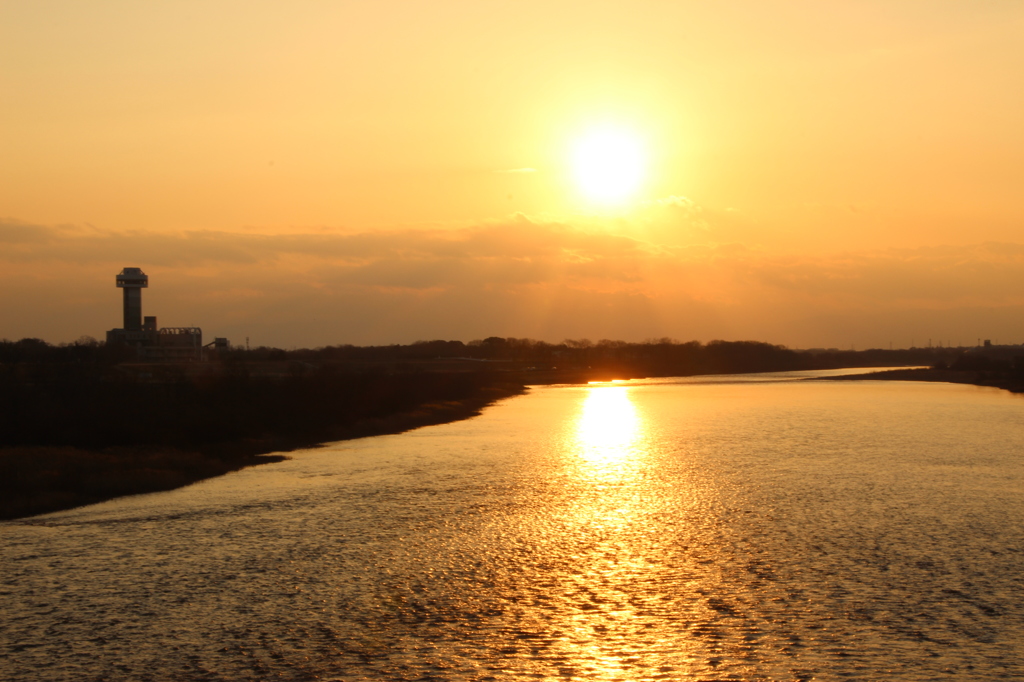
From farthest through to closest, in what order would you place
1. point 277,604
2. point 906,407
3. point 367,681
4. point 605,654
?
point 906,407
point 277,604
point 605,654
point 367,681

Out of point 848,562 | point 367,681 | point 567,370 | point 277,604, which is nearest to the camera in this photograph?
point 367,681

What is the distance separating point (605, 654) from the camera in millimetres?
12156

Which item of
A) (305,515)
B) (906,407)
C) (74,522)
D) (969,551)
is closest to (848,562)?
(969,551)

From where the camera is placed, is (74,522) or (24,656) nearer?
(24,656)

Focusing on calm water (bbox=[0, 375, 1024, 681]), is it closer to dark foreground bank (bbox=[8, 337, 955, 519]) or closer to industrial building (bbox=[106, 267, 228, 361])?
dark foreground bank (bbox=[8, 337, 955, 519])

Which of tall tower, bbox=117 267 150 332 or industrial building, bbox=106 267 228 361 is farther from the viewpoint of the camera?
tall tower, bbox=117 267 150 332

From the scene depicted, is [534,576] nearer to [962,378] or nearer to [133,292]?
[962,378]

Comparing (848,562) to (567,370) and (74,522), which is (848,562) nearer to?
(74,522)

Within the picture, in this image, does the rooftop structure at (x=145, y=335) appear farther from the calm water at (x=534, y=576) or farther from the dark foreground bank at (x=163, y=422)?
the calm water at (x=534, y=576)

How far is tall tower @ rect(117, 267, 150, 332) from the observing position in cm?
17725

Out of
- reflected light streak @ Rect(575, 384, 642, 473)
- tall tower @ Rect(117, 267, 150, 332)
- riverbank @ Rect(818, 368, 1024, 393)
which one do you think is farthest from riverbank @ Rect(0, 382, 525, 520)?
tall tower @ Rect(117, 267, 150, 332)

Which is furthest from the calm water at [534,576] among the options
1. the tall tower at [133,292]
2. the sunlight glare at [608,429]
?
the tall tower at [133,292]

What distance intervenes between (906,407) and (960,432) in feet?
68.6

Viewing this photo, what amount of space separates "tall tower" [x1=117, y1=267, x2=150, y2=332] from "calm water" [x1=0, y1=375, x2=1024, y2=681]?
6377 inches
